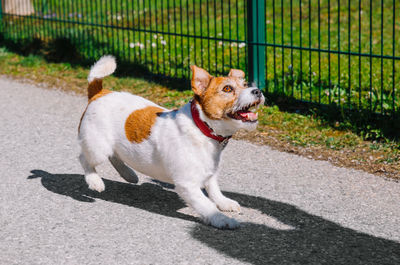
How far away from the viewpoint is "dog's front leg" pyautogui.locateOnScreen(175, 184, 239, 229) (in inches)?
158

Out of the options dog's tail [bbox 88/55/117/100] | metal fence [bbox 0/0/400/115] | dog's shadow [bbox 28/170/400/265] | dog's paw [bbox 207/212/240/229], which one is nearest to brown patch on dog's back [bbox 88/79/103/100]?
dog's tail [bbox 88/55/117/100]

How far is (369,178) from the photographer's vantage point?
16.5 feet

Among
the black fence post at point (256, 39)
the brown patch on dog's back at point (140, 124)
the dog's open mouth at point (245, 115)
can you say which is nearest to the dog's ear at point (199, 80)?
the dog's open mouth at point (245, 115)

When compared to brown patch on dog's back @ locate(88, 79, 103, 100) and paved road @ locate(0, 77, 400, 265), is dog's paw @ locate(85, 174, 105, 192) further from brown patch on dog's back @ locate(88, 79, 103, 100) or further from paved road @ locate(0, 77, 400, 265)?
brown patch on dog's back @ locate(88, 79, 103, 100)

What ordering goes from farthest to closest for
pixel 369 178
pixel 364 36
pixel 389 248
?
pixel 364 36 → pixel 369 178 → pixel 389 248

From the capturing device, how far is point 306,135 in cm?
611

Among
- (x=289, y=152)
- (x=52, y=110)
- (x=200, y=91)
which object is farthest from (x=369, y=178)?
(x=52, y=110)

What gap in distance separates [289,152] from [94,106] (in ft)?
6.87

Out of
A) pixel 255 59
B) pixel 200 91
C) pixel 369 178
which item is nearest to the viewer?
pixel 200 91

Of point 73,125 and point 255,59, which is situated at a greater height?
point 255,59

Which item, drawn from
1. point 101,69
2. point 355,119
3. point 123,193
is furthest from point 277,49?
point 123,193

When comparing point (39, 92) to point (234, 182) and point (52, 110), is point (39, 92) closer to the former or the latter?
point (52, 110)

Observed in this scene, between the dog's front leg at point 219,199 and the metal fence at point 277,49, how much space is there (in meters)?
2.40

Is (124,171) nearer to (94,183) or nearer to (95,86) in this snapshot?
(94,183)
